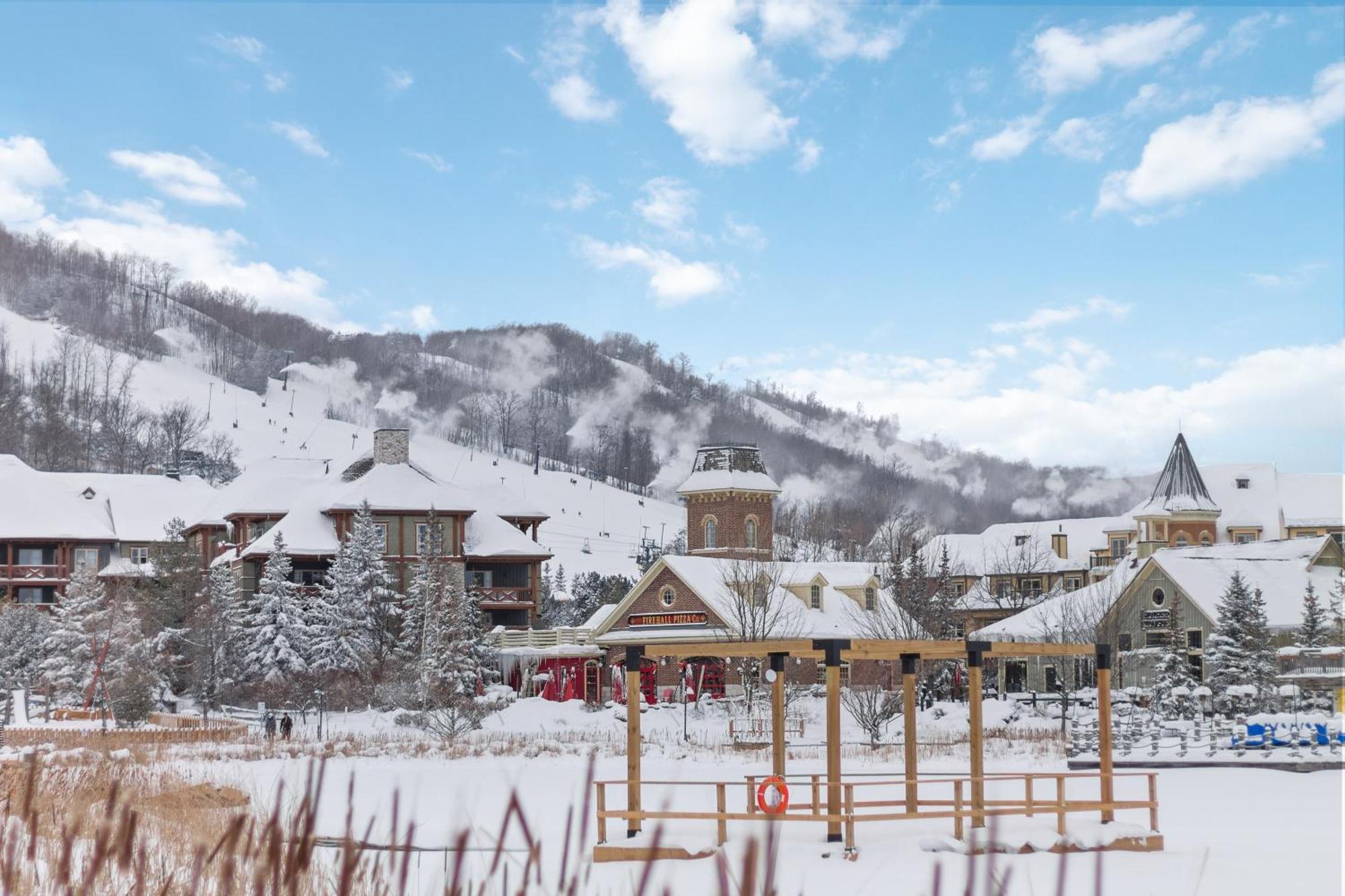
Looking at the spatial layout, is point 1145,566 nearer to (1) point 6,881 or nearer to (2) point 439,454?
(1) point 6,881

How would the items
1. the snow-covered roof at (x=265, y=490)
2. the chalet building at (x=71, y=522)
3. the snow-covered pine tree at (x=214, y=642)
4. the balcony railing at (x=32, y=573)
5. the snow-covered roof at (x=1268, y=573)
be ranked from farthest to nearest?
1. the chalet building at (x=71, y=522)
2. the balcony railing at (x=32, y=573)
3. the snow-covered roof at (x=265, y=490)
4. the snow-covered roof at (x=1268, y=573)
5. the snow-covered pine tree at (x=214, y=642)

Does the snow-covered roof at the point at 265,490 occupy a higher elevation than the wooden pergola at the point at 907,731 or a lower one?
higher

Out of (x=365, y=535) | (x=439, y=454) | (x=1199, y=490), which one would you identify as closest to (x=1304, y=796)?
(x=365, y=535)

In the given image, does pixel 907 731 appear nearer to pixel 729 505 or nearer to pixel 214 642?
pixel 214 642

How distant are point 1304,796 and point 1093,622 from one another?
2319cm

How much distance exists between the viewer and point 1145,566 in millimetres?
47781

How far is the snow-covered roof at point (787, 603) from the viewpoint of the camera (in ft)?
157

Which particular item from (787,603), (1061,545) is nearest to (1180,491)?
(1061,545)

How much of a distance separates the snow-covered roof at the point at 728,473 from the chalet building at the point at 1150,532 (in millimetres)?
15249

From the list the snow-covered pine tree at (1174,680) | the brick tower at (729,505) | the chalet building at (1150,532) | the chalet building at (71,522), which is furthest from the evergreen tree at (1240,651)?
the chalet building at (71,522)

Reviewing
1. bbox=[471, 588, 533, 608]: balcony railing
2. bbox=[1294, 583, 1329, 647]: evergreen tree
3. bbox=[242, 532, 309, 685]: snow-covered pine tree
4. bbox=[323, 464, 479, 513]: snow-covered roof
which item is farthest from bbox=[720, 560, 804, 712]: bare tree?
bbox=[1294, 583, 1329, 647]: evergreen tree

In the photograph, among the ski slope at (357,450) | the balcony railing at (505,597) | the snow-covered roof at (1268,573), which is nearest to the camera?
the snow-covered roof at (1268,573)

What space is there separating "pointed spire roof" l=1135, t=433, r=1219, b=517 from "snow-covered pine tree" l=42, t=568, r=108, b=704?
176ft

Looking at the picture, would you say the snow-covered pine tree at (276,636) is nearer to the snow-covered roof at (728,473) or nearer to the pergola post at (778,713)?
the snow-covered roof at (728,473)
